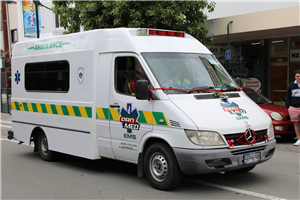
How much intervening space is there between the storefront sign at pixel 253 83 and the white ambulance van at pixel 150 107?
11.4 metres

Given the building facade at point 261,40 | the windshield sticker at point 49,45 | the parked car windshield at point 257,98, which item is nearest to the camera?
the windshield sticker at point 49,45

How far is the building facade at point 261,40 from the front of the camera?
13617 millimetres

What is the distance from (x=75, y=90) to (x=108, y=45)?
1246 mm

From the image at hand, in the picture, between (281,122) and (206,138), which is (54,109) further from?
(281,122)

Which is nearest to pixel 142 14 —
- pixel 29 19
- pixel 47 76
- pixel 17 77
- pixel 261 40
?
pixel 17 77

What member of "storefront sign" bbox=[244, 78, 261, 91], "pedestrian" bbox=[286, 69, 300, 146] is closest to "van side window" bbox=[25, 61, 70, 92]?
"pedestrian" bbox=[286, 69, 300, 146]

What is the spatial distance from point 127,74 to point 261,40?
42.1 feet

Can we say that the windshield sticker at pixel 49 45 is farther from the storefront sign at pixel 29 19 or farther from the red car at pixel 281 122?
the storefront sign at pixel 29 19

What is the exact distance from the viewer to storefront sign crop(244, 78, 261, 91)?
17234 mm

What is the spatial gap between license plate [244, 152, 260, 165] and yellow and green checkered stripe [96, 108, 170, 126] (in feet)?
4.20

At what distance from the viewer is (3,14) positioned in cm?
3484

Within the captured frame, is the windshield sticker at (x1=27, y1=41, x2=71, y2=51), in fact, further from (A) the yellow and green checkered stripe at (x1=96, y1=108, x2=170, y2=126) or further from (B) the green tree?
(B) the green tree

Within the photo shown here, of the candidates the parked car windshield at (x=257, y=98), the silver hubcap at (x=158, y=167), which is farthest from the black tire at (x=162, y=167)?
the parked car windshield at (x=257, y=98)

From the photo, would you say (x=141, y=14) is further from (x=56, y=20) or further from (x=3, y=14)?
(x=3, y=14)
